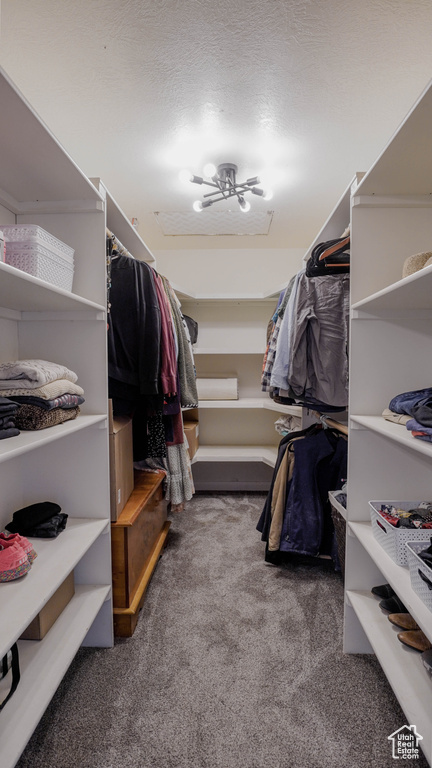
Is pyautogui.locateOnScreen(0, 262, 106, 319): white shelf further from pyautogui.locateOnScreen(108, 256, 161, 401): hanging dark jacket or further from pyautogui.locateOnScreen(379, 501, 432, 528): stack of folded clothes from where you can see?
pyautogui.locateOnScreen(379, 501, 432, 528): stack of folded clothes

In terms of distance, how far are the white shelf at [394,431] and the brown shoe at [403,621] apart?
1.99 ft

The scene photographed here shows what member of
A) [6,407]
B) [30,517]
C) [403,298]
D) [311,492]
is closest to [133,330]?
[6,407]

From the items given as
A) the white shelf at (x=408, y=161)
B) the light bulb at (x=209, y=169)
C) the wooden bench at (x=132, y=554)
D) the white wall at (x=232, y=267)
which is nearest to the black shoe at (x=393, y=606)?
the wooden bench at (x=132, y=554)

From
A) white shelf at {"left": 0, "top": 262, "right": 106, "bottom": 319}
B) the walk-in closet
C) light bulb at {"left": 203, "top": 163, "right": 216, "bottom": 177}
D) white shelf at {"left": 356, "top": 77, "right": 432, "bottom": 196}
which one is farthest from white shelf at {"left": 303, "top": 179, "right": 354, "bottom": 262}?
white shelf at {"left": 0, "top": 262, "right": 106, "bottom": 319}

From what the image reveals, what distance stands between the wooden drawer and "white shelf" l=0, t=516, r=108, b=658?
0.50 feet

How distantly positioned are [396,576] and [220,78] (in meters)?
2.02

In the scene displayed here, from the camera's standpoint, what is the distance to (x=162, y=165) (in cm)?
213

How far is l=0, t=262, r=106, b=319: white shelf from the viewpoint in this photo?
2.97 ft

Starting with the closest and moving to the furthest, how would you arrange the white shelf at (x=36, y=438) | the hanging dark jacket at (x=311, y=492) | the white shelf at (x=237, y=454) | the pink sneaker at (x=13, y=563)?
1. the white shelf at (x=36, y=438)
2. the pink sneaker at (x=13, y=563)
3. the hanging dark jacket at (x=311, y=492)
4. the white shelf at (x=237, y=454)

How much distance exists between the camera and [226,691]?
1.28m

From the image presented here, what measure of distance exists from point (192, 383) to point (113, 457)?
2.68 feet

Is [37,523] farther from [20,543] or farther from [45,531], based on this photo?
[20,543]

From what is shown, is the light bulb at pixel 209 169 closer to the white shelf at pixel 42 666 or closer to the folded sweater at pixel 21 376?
the folded sweater at pixel 21 376

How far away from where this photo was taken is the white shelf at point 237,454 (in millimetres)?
3080
